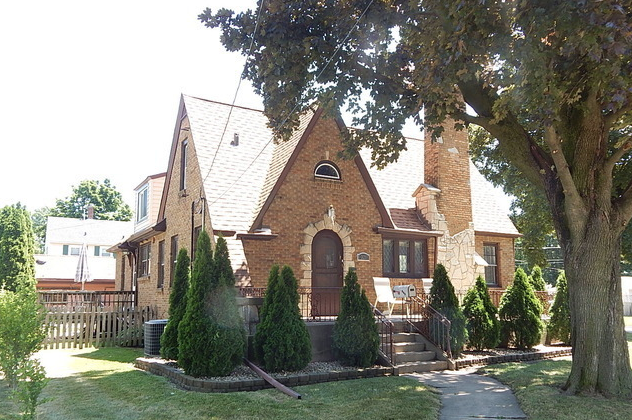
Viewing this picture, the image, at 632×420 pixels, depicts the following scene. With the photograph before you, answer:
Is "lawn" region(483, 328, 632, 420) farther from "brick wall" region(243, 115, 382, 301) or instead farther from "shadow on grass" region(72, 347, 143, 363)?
"shadow on grass" region(72, 347, 143, 363)

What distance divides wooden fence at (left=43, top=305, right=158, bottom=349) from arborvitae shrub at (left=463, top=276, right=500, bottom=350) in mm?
10117

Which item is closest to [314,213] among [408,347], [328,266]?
[328,266]

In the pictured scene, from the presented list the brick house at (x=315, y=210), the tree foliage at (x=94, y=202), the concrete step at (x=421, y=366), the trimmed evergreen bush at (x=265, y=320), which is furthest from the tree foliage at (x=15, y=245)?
the tree foliage at (x=94, y=202)

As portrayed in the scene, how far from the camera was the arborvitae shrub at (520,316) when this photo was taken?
14133mm

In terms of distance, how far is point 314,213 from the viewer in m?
15.3

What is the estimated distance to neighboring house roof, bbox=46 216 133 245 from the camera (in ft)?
159

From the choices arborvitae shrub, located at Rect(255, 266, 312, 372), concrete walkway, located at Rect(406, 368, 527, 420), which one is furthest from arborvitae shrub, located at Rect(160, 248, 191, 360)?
concrete walkway, located at Rect(406, 368, 527, 420)

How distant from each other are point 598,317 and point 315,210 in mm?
8303

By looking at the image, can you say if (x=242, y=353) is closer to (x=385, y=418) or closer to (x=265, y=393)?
(x=265, y=393)

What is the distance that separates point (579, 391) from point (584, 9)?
18.9 feet

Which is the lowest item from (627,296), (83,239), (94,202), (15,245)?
(627,296)

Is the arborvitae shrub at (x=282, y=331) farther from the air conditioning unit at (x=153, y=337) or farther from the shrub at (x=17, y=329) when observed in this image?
the shrub at (x=17, y=329)

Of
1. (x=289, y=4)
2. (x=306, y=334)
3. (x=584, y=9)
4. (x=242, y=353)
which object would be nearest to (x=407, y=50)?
(x=289, y=4)

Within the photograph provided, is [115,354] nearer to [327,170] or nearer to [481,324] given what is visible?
[327,170]
